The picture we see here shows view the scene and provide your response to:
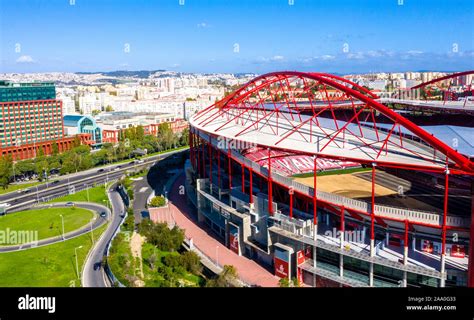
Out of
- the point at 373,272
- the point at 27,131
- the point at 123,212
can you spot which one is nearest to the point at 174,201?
the point at 123,212

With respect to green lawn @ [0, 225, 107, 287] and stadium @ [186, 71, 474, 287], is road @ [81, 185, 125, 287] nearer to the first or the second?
green lawn @ [0, 225, 107, 287]

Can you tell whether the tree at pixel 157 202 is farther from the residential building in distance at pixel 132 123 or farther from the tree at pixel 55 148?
the residential building in distance at pixel 132 123

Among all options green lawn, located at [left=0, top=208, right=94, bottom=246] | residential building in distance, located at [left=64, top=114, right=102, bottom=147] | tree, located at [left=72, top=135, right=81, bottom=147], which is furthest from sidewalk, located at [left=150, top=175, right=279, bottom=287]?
residential building in distance, located at [left=64, top=114, right=102, bottom=147]

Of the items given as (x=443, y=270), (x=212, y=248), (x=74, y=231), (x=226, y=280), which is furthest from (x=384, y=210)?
(x=74, y=231)

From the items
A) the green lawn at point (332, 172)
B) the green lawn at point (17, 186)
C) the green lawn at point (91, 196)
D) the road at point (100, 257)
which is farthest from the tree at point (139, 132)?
the green lawn at point (332, 172)

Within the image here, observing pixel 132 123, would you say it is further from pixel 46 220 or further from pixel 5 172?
pixel 46 220
